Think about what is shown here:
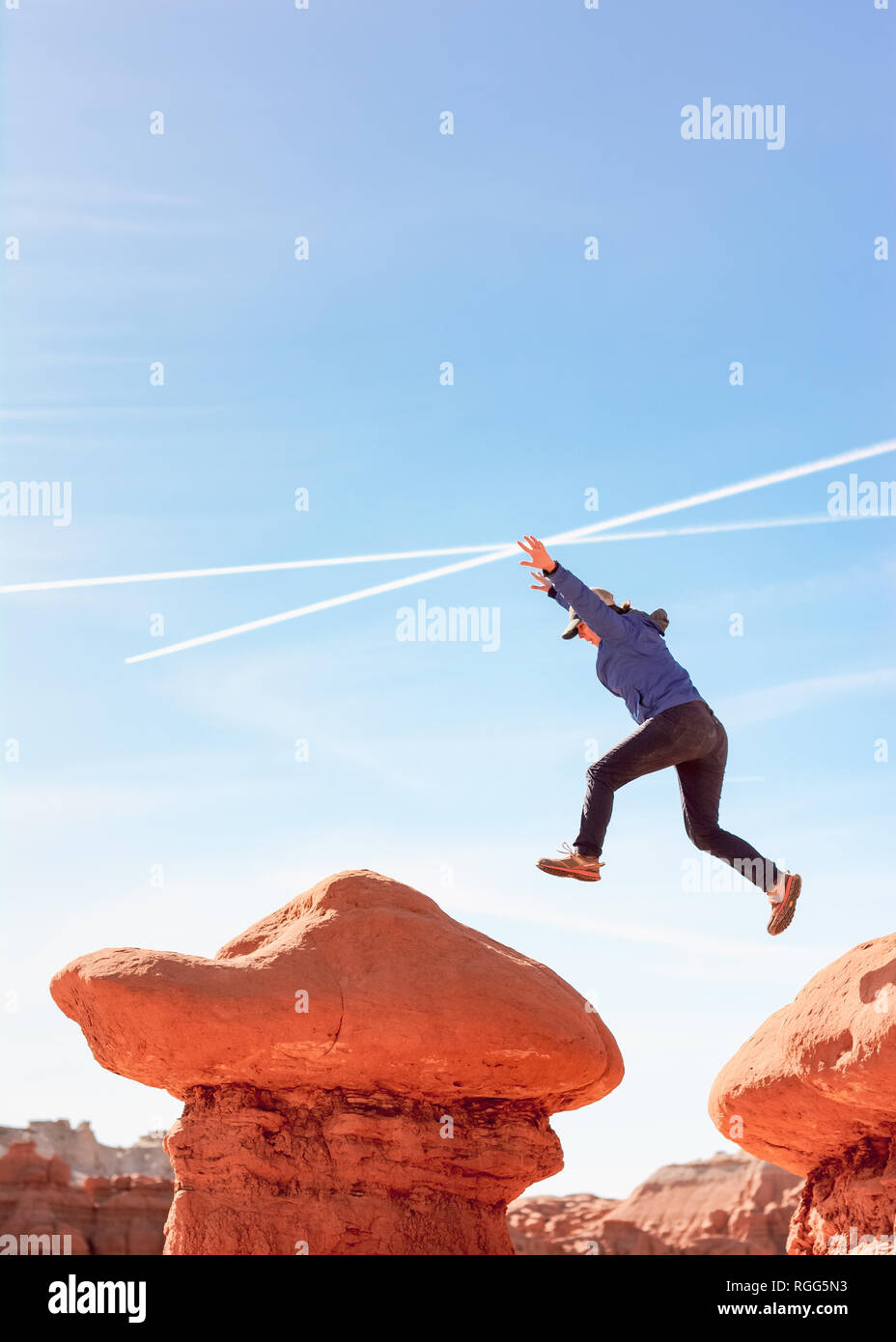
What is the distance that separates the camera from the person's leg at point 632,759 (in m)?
9.45

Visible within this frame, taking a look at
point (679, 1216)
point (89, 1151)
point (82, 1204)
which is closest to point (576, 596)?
point (82, 1204)

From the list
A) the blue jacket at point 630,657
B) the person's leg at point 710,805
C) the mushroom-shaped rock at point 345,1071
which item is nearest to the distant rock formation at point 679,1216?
the mushroom-shaped rock at point 345,1071

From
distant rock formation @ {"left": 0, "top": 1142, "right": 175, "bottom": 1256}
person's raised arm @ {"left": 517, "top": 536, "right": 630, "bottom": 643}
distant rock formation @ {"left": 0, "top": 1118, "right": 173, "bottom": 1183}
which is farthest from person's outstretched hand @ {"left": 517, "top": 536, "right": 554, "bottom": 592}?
distant rock formation @ {"left": 0, "top": 1118, "right": 173, "bottom": 1183}

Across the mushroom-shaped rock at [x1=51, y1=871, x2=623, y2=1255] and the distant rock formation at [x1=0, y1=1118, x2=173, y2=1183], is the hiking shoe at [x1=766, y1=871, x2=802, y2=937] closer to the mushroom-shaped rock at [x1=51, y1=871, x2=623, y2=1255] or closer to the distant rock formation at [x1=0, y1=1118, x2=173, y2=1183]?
the mushroom-shaped rock at [x1=51, y1=871, x2=623, y2=1255]

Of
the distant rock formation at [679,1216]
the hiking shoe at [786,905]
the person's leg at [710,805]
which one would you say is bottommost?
the distant rock formation at [679,1216]

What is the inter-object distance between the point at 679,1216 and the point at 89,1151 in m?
15.2

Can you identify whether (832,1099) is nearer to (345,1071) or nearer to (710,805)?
(710,805)

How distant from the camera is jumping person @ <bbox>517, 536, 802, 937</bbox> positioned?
9477 mm

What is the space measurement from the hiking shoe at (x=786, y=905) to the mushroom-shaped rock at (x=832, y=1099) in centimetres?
62

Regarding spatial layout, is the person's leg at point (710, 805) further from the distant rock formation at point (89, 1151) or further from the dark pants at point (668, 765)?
the distant rock formation at point (89, 1151)

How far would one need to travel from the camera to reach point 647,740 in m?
9.52
